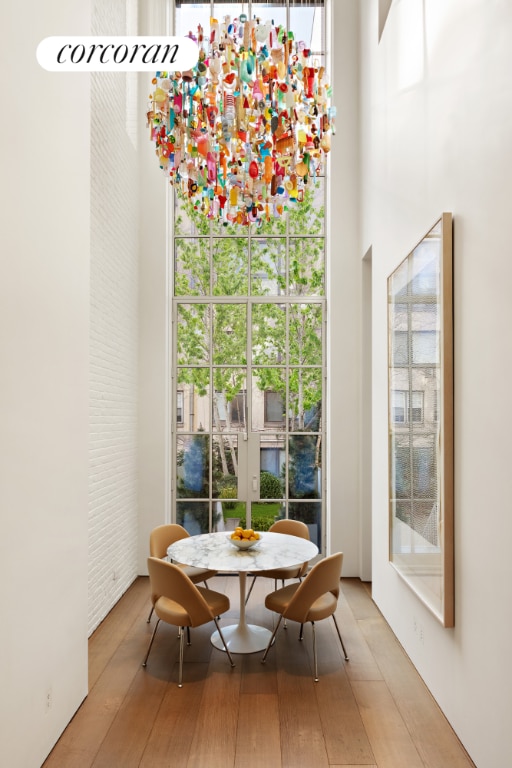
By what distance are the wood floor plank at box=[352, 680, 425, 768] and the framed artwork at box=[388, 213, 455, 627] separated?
1.92 feet

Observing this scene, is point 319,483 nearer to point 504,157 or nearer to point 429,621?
point 429,621

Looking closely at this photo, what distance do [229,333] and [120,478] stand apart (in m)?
1.86

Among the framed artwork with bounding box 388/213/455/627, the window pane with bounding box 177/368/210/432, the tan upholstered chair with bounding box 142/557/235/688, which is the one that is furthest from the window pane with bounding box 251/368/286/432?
the tan upholstered chair with bounding box 142/557/235/688

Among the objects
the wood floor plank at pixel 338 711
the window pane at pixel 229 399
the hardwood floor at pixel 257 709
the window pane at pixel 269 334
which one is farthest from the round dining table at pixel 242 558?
the window pane at pixel 269 334

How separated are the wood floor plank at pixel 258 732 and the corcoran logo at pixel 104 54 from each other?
3055mm

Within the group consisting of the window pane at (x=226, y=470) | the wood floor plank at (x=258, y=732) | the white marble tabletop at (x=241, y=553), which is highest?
the window pane at (x=226, y=470)

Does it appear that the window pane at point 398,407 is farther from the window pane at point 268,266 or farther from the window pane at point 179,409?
the window pane at point 179,409

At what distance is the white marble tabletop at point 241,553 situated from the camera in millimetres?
3744

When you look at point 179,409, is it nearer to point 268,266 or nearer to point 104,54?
point 268,266

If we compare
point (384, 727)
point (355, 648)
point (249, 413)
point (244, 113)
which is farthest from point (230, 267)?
point (384, 727)

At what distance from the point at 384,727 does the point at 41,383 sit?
2.34 meters

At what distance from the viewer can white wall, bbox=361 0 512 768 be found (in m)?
2.34

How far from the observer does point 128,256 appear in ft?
18.2

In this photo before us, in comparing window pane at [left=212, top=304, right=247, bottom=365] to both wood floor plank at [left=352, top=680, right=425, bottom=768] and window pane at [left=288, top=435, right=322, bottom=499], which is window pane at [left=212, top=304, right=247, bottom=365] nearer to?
window pane at [left=288, top=435, right=322, bottom=499]
